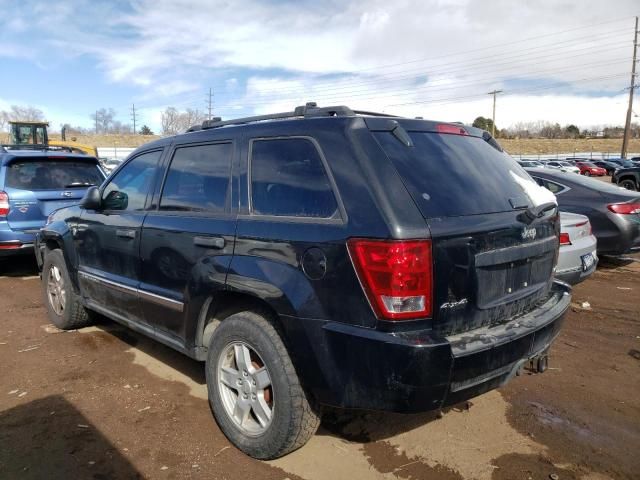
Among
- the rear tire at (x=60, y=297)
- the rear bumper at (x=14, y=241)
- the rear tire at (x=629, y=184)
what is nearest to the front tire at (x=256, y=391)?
the rear tire at (x=60, y=297)

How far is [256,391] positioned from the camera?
114 inches

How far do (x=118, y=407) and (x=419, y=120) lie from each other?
9.11 feet

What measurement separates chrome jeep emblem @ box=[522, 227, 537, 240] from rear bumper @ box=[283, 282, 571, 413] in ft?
1.79

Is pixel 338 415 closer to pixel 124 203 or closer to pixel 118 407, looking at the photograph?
pixel 118 407

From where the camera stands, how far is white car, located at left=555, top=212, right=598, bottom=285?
5.27m

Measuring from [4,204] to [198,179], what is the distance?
4823mm

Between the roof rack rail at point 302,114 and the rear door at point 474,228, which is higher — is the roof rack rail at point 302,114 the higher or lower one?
the higher one

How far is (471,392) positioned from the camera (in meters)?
2.51

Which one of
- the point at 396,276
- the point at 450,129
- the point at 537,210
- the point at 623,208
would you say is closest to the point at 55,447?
the point at 396,276

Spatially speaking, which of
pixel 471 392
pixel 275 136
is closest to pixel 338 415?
pixel 471 392

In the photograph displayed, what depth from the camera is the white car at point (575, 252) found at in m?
5.27

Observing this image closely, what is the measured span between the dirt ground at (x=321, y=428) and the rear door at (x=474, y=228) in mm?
858

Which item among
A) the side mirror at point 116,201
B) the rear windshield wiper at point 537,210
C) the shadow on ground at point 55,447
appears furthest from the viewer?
the side mirror at point 116,201

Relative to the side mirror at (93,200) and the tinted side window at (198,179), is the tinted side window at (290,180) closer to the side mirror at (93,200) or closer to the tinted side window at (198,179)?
the tinted side window at (198,179)
